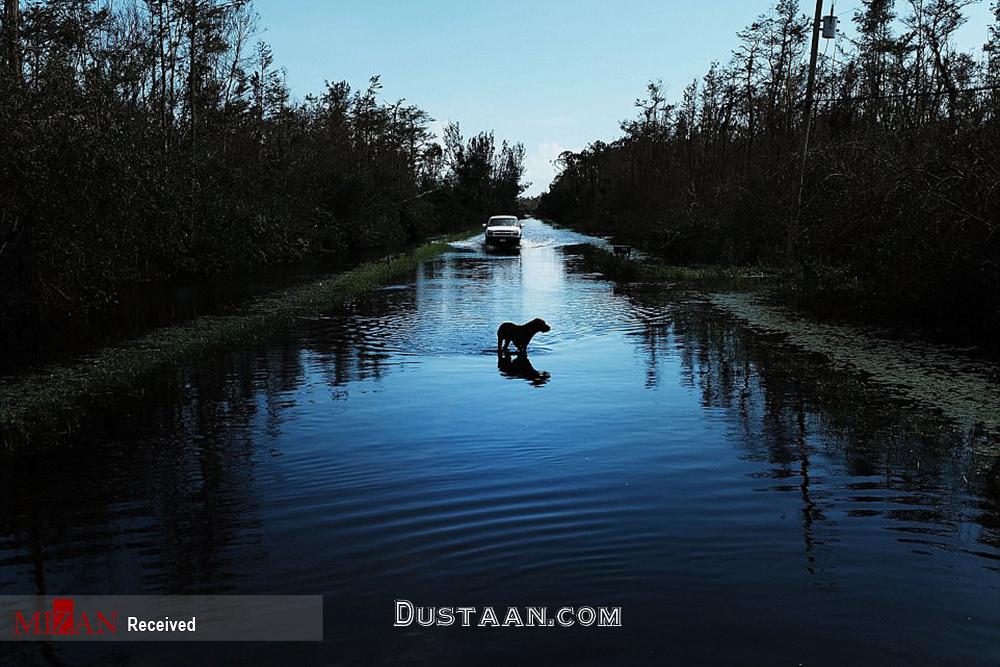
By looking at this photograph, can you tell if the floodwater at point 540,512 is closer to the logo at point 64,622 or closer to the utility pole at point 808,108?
the logo at point 64,622

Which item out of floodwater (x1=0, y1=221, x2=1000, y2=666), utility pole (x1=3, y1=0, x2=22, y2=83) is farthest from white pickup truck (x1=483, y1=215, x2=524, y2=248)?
floodwater (x1=0, y1=221, x2=1000, y2=666)

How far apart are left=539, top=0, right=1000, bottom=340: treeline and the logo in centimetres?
1200

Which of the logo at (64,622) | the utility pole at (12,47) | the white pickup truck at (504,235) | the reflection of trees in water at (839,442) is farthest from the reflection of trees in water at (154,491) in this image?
the white pickup truck at (504,235)

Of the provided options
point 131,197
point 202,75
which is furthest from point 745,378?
point 202,75

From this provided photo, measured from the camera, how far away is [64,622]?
4.43m

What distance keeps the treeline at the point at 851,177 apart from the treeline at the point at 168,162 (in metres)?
13.3

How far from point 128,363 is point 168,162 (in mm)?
8828

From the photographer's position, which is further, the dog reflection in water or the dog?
the dog

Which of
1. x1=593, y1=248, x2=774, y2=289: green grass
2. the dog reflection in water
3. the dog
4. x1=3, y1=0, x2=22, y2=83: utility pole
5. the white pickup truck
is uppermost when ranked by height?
x1=3, y1=0, x2=22, y2=83: utility pole

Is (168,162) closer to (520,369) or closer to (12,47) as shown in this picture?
(12,47)

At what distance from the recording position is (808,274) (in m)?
18.7

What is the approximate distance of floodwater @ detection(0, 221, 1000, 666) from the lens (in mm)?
4262

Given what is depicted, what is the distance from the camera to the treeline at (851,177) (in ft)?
42.0

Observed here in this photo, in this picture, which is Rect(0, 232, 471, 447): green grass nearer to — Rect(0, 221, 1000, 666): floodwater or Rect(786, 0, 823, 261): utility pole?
Rect(0, 221, 1000, 666): floodwater
